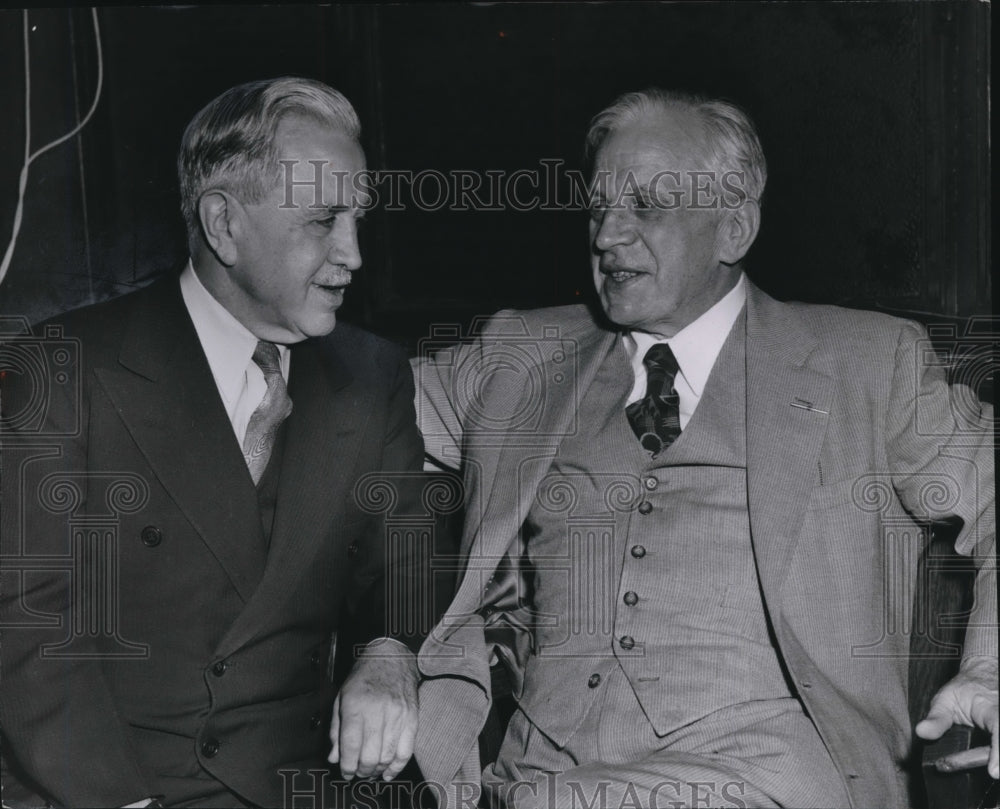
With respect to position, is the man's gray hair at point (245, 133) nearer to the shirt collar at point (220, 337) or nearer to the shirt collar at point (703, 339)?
the shirt collar at point (220, 337)

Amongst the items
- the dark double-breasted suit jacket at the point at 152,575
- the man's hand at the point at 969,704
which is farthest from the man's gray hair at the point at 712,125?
the man's hand at the point at 969,704

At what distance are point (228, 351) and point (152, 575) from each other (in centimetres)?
43

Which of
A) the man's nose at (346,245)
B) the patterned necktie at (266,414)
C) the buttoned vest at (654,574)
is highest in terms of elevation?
the man's nose at (346,245)

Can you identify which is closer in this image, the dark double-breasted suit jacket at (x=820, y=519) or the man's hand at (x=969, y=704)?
the man's hand at (x=969, y=704)

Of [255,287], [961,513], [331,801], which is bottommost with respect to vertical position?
[331,801]

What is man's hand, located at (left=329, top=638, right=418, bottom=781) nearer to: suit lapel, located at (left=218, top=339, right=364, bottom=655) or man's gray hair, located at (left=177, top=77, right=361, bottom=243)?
suit lapel, located at (left=218, top=339, right=364, bottom=655)

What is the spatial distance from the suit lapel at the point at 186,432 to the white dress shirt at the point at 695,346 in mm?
753

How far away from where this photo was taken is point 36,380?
201 cm

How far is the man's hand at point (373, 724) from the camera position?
189cm

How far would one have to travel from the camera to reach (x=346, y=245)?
6.76 feet

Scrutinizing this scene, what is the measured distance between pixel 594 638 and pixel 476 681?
24 centimetres

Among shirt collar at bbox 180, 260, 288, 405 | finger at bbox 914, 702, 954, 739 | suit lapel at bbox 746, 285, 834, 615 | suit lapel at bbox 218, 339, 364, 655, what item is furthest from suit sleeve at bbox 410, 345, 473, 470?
finger at bbox 914, 702, 954, 739

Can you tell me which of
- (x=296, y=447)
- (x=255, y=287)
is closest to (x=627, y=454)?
(x=296, y=447)

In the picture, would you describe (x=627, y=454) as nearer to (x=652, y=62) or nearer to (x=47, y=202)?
(x=652, y=62)
